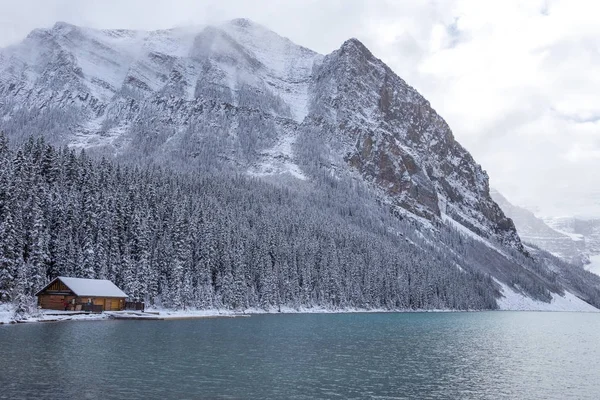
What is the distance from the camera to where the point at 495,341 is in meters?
73.7

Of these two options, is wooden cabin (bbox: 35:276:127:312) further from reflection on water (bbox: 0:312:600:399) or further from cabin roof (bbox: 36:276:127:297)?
reflection on water (bbox: 0:312:600:399)

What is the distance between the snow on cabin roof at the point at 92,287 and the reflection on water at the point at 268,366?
17.2 metres

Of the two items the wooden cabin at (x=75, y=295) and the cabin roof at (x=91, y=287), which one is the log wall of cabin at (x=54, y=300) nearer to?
the wooden cabin at (x=75, y=295)

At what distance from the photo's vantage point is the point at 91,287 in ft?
280

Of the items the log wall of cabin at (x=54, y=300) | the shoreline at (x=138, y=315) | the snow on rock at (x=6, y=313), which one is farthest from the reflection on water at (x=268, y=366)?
the log wall of cabin at (x=54, y=300)

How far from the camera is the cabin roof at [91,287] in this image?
8175 cm

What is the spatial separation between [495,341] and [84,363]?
2237 inches

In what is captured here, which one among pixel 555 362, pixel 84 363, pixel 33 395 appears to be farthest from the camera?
pixel 555 362

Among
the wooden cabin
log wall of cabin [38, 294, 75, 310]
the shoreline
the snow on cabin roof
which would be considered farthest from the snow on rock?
log wall of cabin [38, 294, 75, 310]

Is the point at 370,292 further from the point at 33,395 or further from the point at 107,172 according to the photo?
the point at 33,395

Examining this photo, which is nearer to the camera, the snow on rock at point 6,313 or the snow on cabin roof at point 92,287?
the snow on rock at point 6,313

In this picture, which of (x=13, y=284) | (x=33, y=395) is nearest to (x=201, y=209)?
(x=13, y=284)

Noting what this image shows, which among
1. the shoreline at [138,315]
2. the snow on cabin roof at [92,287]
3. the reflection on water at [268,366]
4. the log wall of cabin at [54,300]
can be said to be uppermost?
the snow on cabin roof at [92,287]

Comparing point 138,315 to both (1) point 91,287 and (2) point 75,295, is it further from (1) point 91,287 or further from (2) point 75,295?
(2) point 75,295
